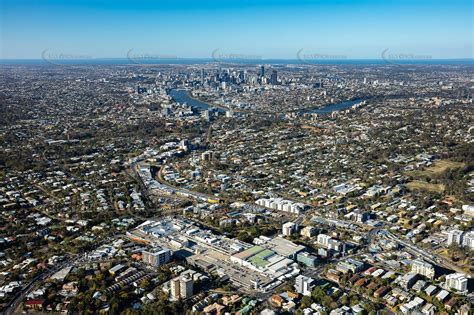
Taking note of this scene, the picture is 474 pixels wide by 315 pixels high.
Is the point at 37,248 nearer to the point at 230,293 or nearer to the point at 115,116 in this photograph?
the point at 230,293

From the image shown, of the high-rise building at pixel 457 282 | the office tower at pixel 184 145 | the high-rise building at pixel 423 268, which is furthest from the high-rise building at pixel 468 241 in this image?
the office tower at pixel 184 145

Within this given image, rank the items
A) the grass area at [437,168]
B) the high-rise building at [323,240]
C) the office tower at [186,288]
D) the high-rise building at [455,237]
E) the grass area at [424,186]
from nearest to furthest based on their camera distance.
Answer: the office tower at [186,288] < the high-rise building at [455,237] < the high-rise building at [323,240] < the grass area at [424,186] < the grass area at [437,168]

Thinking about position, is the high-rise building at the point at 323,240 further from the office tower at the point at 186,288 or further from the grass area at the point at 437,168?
the grass area at the point at 437,168

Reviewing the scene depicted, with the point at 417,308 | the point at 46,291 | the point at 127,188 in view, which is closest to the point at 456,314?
the point at 417,308

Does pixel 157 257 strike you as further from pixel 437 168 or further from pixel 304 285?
pixel 437 168

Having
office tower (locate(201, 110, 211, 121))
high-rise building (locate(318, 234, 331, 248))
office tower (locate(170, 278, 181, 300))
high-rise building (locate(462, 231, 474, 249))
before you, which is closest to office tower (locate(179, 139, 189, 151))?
office tower (locate(201, 110, 211, 121))

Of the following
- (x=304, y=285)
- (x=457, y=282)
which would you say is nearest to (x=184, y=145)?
(x=304, y=285)

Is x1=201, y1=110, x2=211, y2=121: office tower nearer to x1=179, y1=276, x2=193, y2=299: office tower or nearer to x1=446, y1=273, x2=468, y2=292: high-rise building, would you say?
x1=179, y1=276, x2=193, y2=299: office tower
